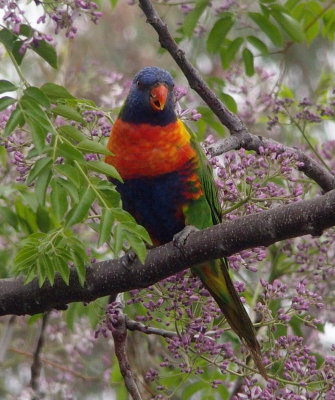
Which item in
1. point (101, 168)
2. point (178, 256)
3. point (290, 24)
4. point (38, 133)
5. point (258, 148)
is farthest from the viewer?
point (290, 24)

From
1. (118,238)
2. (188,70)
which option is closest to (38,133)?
(118,238)

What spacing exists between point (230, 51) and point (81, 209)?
59.4 inches

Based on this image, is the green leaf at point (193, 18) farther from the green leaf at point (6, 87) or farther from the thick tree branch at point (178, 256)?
the green leaf at point (6, 87)

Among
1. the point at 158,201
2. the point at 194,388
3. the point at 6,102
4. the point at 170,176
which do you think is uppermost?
the point at 6,102

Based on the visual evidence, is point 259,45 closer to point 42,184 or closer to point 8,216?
point 8,216

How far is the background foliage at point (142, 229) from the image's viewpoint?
195 centimetres

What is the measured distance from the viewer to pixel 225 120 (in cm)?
266

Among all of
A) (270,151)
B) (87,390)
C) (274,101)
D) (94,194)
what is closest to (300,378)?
(270,151)

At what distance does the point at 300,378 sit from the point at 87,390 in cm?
223

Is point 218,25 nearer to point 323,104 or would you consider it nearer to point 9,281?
point 323,104

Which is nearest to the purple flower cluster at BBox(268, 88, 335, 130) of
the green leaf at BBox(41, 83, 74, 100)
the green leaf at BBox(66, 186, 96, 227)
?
the green leaf at BBox(41, 83, 74, 100)

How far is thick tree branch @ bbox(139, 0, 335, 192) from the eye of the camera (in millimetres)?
2500

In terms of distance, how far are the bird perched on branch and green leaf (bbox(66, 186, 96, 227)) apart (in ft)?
2.59

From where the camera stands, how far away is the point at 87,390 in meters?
4.39
